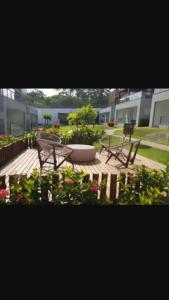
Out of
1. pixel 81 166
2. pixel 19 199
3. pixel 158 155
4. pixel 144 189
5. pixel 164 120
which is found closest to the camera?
pixel 19 199

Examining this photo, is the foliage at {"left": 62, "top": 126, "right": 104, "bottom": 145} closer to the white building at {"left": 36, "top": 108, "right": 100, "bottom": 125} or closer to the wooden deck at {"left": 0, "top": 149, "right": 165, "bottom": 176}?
the wooden deck at {"left": 0, "top": 149, "right": 165, "bottom": 176}

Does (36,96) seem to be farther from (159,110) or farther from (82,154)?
(82,154)

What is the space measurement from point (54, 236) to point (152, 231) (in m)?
1.34

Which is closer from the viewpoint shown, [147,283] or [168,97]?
[147,283]

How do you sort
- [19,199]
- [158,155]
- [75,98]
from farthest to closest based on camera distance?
[75,98]
[158,155]
[19,199]

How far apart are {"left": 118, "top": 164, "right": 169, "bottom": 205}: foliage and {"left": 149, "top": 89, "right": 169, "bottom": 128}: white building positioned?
16708 millimetres

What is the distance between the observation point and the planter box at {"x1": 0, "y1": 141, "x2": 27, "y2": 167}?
5260 mm

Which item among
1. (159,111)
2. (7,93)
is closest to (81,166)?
(7,93)

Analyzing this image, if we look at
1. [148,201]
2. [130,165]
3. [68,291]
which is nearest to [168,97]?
[130,165]

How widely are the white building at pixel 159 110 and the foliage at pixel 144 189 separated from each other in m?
16.7

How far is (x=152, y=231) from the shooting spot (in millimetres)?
2408

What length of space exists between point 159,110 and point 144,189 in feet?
64.1

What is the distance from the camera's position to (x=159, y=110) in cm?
1995
